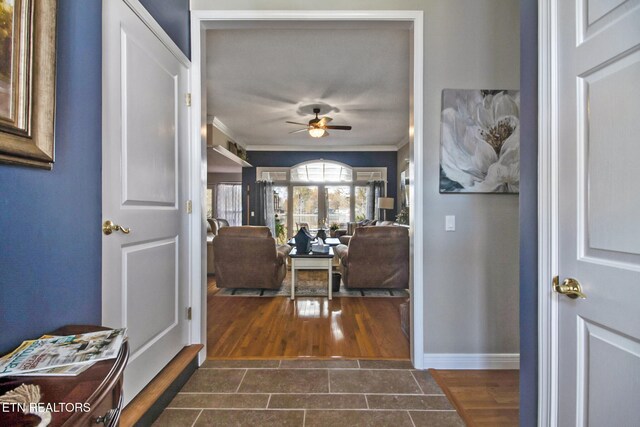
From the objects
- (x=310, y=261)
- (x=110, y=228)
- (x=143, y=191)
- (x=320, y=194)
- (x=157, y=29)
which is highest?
(x=157, y=29)

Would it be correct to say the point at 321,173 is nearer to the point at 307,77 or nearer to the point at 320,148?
the point at 320,148

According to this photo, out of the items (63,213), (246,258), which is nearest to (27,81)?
(63,213)

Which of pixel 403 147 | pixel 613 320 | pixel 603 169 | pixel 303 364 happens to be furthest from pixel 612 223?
pixel 403 147

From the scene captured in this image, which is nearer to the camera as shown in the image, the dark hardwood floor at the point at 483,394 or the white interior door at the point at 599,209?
the white interior door at the point at 599,209

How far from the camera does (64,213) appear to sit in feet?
3.77

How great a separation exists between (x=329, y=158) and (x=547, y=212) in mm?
7364

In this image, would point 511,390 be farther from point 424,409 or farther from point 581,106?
point 581,106

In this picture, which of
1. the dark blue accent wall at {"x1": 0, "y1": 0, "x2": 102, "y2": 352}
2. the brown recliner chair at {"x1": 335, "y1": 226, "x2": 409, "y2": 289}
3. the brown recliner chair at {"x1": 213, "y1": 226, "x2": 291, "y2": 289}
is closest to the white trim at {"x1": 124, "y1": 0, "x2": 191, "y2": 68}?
the dark blue accent wall at {"x1": 0, "y1": 0, "x2": 102, "y2": 352}

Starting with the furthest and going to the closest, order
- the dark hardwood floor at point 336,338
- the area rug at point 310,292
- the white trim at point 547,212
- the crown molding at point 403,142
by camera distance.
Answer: the crown molding at point 403,142, the area rug at point 310,292, the dark hardwood floor at point 336,338, the white trim at point 547,212

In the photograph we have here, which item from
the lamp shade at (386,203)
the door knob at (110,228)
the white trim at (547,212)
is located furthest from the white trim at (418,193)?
the lamp shade at (386,203)

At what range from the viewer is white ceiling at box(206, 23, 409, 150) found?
3.16 metres

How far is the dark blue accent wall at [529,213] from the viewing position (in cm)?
118

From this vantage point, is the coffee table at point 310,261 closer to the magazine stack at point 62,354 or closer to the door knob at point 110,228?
the door knob at point 110,228

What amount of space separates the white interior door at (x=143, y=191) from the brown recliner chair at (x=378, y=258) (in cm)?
241
